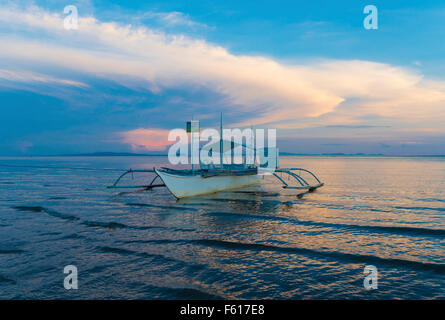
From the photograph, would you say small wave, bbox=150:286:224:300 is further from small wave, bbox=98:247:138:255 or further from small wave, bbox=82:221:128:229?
small wave, bbox=82:221:128:229

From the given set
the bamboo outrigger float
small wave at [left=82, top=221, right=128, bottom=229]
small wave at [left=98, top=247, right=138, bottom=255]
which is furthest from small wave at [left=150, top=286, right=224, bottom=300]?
the bamboo outrigger float

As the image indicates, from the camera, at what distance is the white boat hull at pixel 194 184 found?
20250 millimetres

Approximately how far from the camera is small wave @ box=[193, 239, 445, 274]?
336 inches

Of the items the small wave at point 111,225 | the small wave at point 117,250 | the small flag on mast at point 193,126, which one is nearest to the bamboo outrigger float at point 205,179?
the small flag on mast at point 193,126

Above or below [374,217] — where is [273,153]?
above

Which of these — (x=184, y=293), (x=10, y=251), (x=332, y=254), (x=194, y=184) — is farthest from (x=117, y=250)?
(x=194, y=184)

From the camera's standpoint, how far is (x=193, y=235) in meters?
12.0

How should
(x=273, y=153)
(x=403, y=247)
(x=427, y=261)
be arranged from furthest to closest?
(x=273, y=153), (x=403, y=247), (x=427, y=261)

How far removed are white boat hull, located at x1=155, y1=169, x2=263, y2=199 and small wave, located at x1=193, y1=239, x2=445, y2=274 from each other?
31.7 ft
